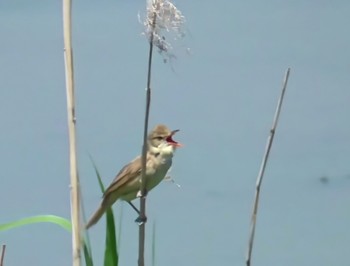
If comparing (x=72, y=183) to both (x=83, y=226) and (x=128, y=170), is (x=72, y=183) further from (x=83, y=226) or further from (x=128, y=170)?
(x=128, y=170)

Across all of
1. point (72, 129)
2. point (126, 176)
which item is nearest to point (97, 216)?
point (126, 176)

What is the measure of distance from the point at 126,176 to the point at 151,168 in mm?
45

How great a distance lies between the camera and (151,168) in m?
1.98

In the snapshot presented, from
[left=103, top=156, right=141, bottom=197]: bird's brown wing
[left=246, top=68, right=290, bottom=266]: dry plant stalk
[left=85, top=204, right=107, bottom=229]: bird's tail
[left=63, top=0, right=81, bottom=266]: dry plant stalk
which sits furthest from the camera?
[left=103, top=156, right=141, bottom=197]: bird's brown wing

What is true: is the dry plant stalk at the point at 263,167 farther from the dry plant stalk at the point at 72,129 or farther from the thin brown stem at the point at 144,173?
the dry plant stalk at the point at 72,129

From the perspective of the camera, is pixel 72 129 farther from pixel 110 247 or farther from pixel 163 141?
pixel 163 141

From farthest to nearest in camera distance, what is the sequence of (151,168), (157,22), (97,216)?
(151,168) < (97,216) < (157,22)

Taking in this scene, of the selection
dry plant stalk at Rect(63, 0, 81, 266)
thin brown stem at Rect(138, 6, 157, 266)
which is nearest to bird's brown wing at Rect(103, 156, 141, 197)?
thin brown stem at Rect(138, 6, 157, 266)

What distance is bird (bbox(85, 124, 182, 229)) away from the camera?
6.46 ft

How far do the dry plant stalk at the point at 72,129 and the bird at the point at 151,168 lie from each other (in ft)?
1.77

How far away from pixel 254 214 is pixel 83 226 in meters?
0.23

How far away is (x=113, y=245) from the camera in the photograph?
1507mm

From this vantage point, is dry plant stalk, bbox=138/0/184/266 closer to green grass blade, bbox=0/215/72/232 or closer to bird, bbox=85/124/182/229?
green grass blade, bbox=0/215/72/232

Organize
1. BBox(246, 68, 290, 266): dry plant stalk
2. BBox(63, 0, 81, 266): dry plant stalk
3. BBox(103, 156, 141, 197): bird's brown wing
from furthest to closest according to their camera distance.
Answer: BBox(103, 156, 141, 197): bird's brown wing < BBox(246, 68, 290, 266): dry plant stalk < BBox(63, 0, 81, 266): dry plant stalk
